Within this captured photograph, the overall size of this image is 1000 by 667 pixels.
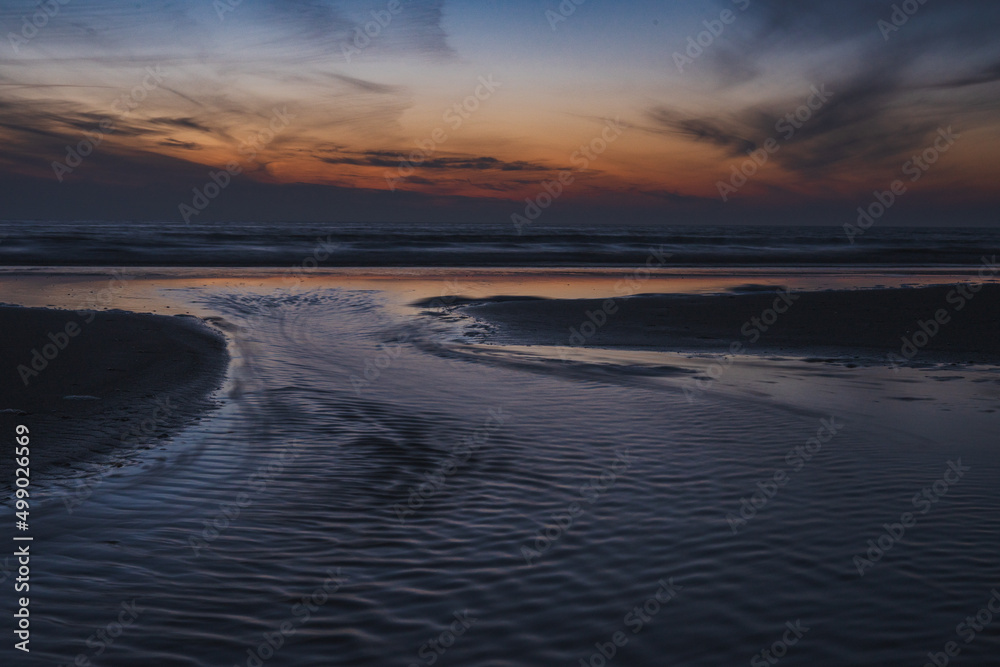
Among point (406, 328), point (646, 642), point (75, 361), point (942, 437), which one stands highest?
point (406, 328)

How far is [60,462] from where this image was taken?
631 centimetres

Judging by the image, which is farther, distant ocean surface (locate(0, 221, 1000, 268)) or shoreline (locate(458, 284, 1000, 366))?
distant ocean surface (locate(0, 221, 1000, 268))

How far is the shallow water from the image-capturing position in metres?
3.79

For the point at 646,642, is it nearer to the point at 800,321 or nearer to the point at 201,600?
the point at 201,600

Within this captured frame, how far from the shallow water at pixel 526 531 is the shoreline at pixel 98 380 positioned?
507mm

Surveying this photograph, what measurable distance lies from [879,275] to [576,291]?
15379 mm

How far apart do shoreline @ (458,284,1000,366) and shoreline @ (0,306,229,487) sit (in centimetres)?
569

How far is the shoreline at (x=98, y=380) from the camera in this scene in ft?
23.1

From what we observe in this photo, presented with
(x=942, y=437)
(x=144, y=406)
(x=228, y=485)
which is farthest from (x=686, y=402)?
(x=144, y=406)
